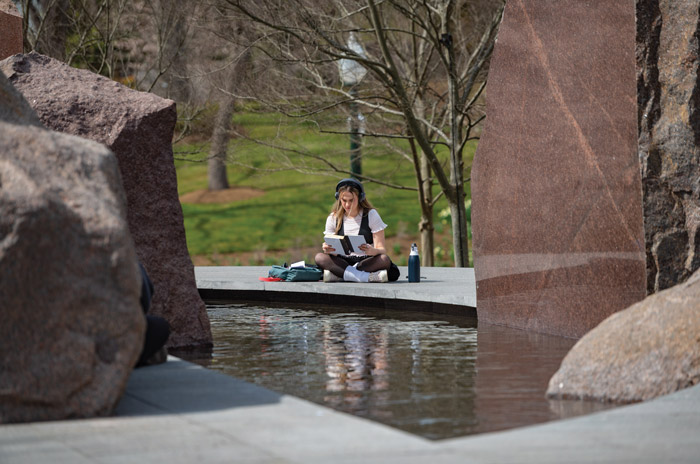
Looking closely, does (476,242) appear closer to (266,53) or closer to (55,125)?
(55,125)

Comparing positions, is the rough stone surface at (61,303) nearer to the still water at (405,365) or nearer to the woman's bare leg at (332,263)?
the still water at (405,365)

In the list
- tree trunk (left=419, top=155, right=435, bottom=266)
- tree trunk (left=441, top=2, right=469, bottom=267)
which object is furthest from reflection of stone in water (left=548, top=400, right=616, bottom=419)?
tree trunk (left=419, top=155, right=435, bottom=266)

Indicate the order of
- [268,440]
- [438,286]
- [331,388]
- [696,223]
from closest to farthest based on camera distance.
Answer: [268,440]
[331,388]
[696,223]
[438,286]

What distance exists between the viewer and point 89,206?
4566 millimetres

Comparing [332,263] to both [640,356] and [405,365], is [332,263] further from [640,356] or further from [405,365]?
[640,356]

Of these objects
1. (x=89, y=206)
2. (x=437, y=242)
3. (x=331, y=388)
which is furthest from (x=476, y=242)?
(x=437, y=242)

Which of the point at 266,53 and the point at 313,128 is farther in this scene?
the point at 313,128

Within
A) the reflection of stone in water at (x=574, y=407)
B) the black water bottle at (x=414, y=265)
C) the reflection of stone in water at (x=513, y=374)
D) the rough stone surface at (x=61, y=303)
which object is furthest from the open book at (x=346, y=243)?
the rough stone surface at (x=61, y=303)

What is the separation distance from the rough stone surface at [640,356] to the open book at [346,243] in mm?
6731

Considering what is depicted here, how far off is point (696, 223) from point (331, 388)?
9.51 feet

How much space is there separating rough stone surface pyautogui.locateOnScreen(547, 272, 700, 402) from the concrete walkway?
330mm

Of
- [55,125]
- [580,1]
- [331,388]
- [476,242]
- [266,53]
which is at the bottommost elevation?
[331,388]

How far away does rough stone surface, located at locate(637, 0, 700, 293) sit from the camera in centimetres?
688

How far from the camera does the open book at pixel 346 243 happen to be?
1213 cm
